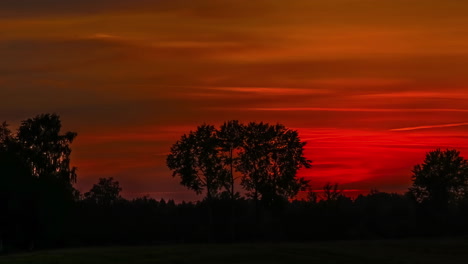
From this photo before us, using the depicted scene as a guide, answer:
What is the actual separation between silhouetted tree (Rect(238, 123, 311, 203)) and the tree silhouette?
27288 mm

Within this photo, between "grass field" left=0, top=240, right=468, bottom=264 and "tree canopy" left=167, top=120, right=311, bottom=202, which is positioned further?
"tree canopy" left=167, top=120, right=311, bottom=202

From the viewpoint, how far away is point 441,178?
479ft

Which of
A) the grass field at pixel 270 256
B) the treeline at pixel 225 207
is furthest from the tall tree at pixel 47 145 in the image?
the grass field at pixel 270 256

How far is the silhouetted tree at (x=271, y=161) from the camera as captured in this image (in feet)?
388

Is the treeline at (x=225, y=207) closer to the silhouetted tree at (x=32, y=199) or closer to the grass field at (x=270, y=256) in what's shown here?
the silhouetted tree at (x=32, y=199)

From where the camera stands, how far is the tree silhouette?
14038cm

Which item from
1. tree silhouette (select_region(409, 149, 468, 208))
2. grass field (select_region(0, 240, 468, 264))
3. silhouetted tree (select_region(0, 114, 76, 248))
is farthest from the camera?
tree silhouette (select_region(409, 149, 468, 208))

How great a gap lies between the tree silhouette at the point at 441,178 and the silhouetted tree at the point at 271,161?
27288mm

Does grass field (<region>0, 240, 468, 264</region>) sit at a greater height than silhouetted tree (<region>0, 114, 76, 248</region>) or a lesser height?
lesser

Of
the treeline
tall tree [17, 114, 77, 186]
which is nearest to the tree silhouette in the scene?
the treeline

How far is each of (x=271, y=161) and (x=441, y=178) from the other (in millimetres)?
38435

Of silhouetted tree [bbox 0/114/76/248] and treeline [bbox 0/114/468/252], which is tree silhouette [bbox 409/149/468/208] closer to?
treeline [bbox 0/114/468/252]

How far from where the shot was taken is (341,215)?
119938 millimetres

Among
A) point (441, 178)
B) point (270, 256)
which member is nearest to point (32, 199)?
point (270, 256)
